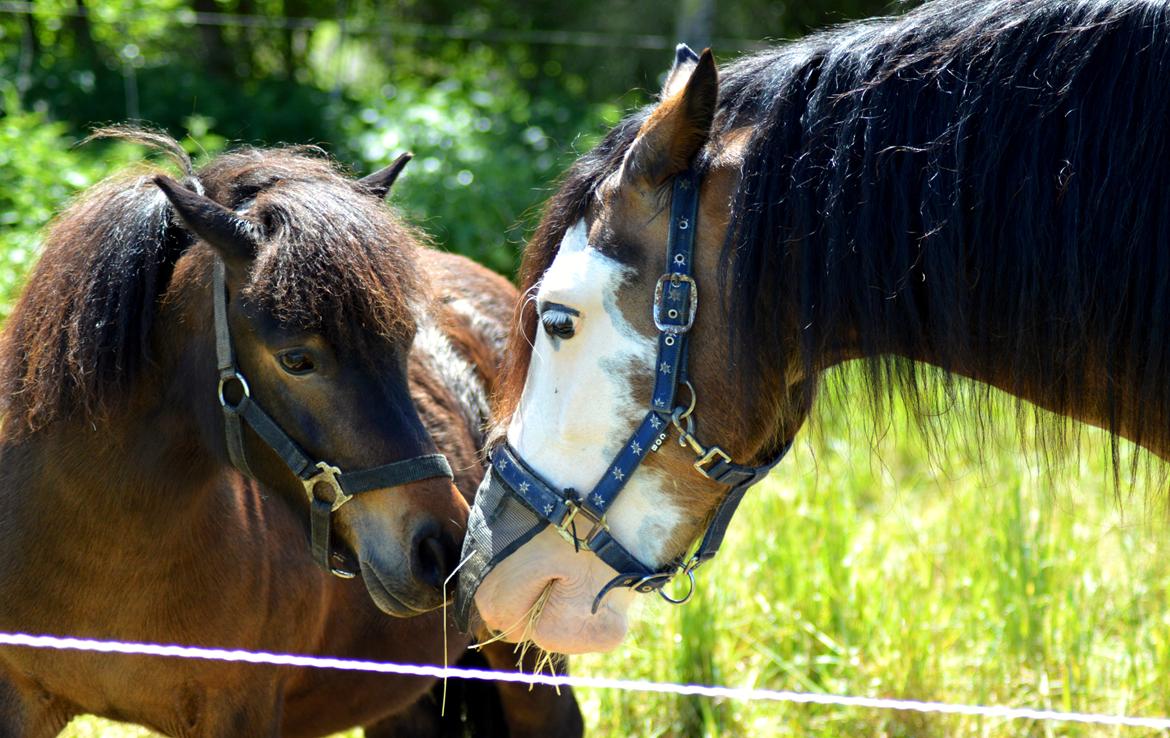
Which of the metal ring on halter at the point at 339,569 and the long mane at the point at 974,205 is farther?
the metal ring on halter at the point at 339,569

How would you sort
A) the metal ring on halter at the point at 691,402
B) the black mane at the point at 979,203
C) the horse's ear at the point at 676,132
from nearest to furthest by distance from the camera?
the black mane at the point at 979,203
the horse's ear at the point at 676,132
the metal ring on halter at the point at 691,402

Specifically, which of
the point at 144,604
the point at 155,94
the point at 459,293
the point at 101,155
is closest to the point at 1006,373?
the point at 144,604

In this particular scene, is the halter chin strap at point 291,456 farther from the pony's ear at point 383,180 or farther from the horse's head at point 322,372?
the pony's ear at point 383,180

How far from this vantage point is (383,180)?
9.19 feet

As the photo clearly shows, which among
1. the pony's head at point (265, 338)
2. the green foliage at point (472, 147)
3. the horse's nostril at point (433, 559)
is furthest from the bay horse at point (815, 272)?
the green foliage at point (472, 147)

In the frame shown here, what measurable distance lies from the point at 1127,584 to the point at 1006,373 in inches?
125

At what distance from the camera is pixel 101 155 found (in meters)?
6.75

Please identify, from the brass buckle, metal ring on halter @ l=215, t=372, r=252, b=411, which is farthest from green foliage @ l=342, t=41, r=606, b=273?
the brass buckle

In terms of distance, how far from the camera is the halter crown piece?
6.51 feet

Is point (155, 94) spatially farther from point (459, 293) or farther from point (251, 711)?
point (251, 711)

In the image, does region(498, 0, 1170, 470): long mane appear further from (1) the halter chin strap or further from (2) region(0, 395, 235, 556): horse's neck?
(2) region(0, 395, 235, 556): horse's neck

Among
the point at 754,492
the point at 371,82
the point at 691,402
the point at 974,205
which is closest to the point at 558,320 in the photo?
the point at 691,402

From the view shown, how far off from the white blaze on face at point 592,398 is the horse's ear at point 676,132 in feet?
0.56

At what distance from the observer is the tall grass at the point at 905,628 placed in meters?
3.90
